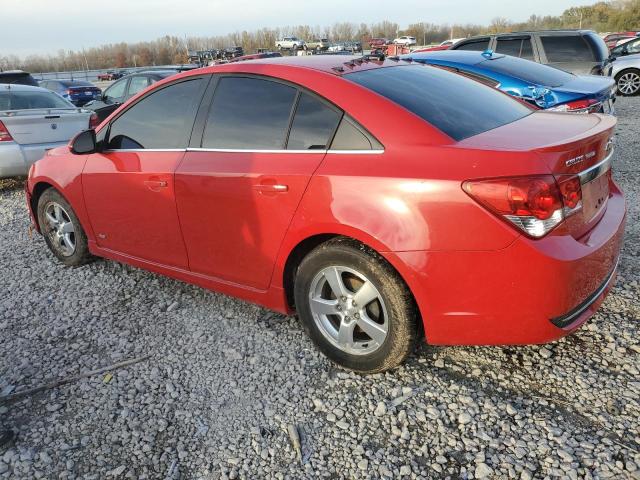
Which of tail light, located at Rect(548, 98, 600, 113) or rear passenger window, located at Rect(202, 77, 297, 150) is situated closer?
rear passenger window, located at Rect(202, 77, 297, 150)

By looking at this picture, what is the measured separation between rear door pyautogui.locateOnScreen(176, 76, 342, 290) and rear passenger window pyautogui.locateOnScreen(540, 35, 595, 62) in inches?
329

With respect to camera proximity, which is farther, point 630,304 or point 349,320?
point 630,304

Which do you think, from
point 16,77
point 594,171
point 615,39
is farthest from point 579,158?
point 615,39

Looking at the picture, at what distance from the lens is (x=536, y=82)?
5953mm

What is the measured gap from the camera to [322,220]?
2.58 meters

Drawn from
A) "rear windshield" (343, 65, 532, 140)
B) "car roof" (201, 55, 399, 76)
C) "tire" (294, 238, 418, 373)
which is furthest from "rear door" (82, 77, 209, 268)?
"rear windshield" (343, 65, 532, 140)

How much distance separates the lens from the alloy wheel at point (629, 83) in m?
14.0

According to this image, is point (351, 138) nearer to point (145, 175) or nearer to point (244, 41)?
point (145, 175)

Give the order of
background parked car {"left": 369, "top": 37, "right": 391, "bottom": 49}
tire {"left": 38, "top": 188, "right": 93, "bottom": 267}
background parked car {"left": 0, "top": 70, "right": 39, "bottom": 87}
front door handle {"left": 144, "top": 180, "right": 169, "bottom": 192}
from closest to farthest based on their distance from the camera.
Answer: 1. front door handle {"left": 144, "top": 180, "right": 169, "bottom": 192}
2. tire {"left": 38, "top": 188, "right": 93, "bottom": 267}
3. background parked car {"left": 0, "top": 70, "right": 39, "bottom": 87}
4. background parked car {"left": 369, "top": 37, "right": 391, "bottom": 49}

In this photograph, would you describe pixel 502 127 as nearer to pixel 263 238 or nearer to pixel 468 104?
pixel 468 104

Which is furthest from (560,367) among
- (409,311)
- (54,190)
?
(54,190)

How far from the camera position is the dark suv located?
9258 mm

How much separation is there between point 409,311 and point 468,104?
4.12 ft

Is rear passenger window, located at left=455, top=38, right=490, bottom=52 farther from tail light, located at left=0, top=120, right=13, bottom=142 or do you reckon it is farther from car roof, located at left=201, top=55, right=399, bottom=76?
tail light, located at left=0, top=120, right=13, bottom=142
